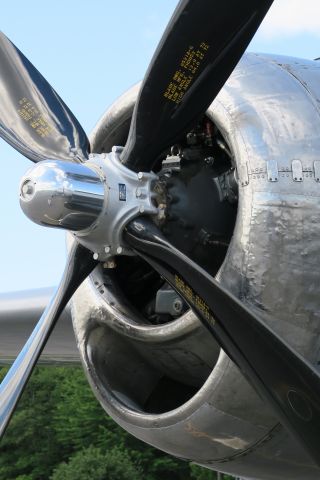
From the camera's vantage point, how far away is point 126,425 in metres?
7.02

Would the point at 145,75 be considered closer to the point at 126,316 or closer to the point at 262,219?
the point at 262,219

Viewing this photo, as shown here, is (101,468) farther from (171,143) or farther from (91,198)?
(91,198)

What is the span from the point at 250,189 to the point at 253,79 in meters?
0.88

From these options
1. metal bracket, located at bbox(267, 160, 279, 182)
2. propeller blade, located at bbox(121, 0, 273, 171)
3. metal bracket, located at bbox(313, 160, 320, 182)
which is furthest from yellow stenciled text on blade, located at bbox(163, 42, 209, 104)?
metal bracket, located at bbox(313, 160, 320, 182)

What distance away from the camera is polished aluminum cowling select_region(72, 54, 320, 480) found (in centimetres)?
589

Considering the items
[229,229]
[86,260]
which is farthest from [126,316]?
[229,229]

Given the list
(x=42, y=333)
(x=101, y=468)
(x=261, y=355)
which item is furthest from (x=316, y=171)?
(x=101, y=468)

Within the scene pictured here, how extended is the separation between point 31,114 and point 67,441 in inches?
1383

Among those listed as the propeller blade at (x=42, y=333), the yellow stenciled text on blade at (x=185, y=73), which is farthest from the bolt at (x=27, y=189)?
the yellow stenciled text on blade at (x=185, y=73)

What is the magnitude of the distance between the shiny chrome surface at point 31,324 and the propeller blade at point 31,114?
9.64ft

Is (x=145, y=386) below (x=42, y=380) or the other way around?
the other way around

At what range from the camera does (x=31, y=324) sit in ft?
34.3

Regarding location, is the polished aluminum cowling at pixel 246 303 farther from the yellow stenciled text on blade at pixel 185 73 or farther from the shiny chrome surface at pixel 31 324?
the shiny chrome surface at pixel 31 324

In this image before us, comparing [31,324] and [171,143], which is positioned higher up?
[171,143]
